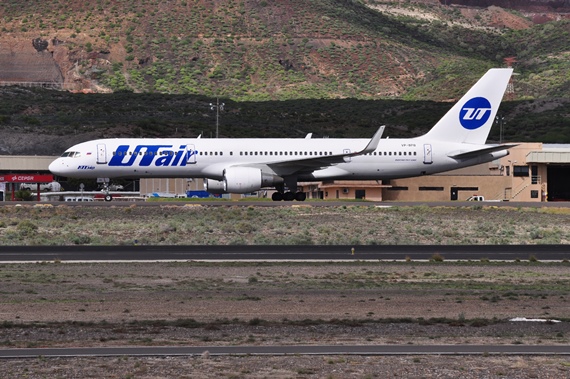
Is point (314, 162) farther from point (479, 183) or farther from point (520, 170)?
point (520, 170)

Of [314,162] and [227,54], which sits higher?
[227,54]

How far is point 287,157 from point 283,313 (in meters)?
35.1

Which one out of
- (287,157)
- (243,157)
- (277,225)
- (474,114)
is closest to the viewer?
(277,225)

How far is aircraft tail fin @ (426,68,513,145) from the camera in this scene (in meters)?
60.2

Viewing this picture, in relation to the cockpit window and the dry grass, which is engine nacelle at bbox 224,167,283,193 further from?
the cockpit window

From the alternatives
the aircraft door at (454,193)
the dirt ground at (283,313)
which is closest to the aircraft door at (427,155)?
the aircraft door at (454,193)

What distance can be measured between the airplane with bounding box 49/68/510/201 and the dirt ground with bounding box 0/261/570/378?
23.6 meters

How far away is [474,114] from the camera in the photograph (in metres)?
60.6

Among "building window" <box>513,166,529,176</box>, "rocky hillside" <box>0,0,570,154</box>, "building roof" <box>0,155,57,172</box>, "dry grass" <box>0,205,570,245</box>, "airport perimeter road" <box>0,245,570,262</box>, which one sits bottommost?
"airport perimeter road" <box>0,245,570,262</box>

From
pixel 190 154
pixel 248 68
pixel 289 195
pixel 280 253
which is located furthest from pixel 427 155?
pixel 248 68

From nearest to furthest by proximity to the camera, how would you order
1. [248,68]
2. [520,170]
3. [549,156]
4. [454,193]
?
1. [454,193]
2. [549,156]
3. [520,170]
4. [248,68]

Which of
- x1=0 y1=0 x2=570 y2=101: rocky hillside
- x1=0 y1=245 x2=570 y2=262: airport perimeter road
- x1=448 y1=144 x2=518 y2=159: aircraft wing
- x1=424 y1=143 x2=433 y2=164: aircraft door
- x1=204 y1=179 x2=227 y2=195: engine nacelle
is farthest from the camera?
x1=0 y1=0 x2=570 y2=101: rocky hillside

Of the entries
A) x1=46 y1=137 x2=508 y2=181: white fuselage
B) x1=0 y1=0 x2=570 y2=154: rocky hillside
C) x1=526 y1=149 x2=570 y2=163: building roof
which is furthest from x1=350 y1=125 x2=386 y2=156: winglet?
x1=0 y1=0 x2=570 y2=154: rocky hillside

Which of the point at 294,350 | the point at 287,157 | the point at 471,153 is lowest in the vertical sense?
the point at 294,350
